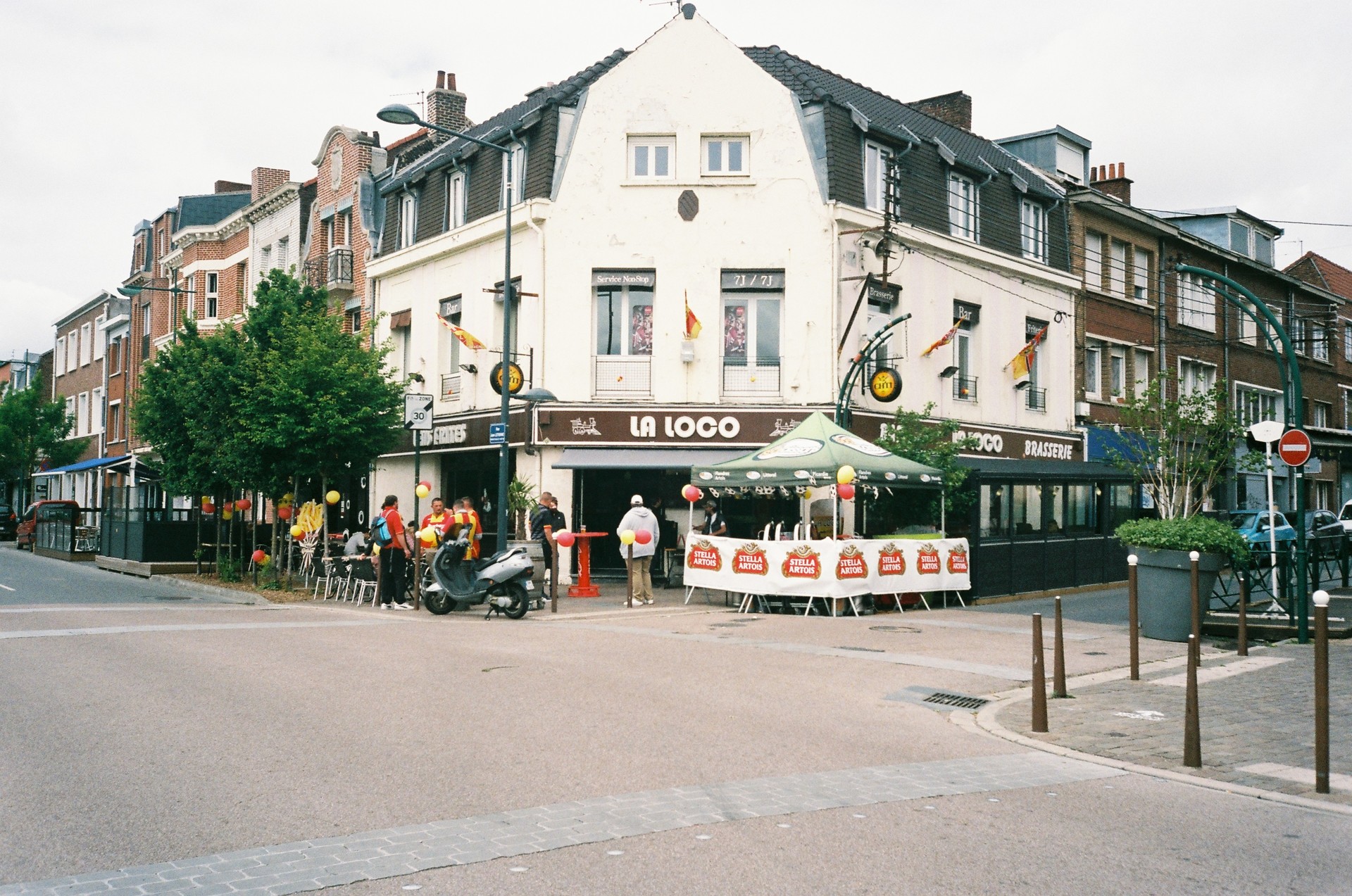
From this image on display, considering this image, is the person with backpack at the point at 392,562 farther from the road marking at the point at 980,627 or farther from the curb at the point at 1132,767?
the curb at the point at 1132,767

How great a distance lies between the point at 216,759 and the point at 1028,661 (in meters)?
8.16

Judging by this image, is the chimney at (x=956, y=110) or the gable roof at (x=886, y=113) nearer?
the gable roof at (x=886, y=113)

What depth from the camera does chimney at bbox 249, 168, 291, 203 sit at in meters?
39.3

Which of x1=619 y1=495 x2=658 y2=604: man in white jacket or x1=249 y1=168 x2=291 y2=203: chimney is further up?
x1=249 y1=168 x2=291 y2=203: chimney

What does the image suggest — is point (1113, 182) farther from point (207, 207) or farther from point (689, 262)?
point (207, 207)

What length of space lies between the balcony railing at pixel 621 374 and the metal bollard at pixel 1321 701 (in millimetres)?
17004

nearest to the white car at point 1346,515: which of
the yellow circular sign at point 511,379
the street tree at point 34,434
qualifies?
the yellow circular sign at point 511,379

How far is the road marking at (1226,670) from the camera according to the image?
10.5 meters

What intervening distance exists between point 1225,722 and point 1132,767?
5.93 ft

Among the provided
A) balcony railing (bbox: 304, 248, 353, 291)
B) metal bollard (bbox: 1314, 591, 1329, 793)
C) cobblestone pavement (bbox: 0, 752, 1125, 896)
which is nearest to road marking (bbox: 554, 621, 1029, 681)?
cobblestone pavement (bbox: 0, 752, 1125, 896)

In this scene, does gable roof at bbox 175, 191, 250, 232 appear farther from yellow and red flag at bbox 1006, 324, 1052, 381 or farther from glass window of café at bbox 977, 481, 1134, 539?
glass window of café at bbox 977, 481, 1134, 539

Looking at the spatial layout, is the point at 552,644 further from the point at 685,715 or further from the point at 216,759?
the point at 216,759

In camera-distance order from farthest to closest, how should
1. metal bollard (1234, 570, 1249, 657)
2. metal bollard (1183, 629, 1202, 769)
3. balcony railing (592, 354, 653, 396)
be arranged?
balcony railing (592, 354, 653, 396) → metal bollard (1234, 570, 1249, 657) → metal bollard (1183, 629, 1202, 769)

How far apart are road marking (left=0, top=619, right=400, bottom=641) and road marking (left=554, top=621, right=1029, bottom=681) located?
3.21 metres
